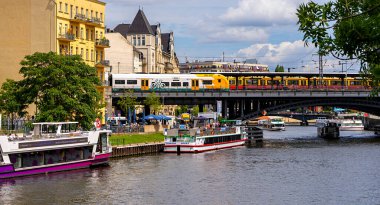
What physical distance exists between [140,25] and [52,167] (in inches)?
4972

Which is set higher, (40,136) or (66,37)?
(66,37)

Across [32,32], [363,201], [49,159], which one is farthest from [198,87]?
[363,201]

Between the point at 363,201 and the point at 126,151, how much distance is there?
131 ft

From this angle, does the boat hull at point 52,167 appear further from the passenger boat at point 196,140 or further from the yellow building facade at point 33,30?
the yellow building facade at point 33,30

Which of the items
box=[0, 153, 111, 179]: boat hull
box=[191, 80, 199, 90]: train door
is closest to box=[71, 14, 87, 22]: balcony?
box=[191, 80, 199, 90]: train door

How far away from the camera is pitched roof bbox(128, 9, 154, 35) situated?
18888 centimetres

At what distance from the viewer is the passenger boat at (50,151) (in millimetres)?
61438

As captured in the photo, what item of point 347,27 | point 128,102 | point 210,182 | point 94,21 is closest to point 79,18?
point 94,21

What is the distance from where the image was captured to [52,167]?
216ft

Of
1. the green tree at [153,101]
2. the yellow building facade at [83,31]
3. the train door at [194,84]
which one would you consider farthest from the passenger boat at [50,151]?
the train door at [194,84]

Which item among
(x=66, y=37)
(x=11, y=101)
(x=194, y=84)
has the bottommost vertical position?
(x=11, y=101)

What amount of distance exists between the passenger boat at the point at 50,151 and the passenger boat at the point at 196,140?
19.5 meters

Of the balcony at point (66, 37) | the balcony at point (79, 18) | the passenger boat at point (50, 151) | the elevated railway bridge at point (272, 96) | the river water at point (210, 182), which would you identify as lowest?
the river water at point (210, 182)

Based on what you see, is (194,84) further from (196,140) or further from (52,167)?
(52,167)
